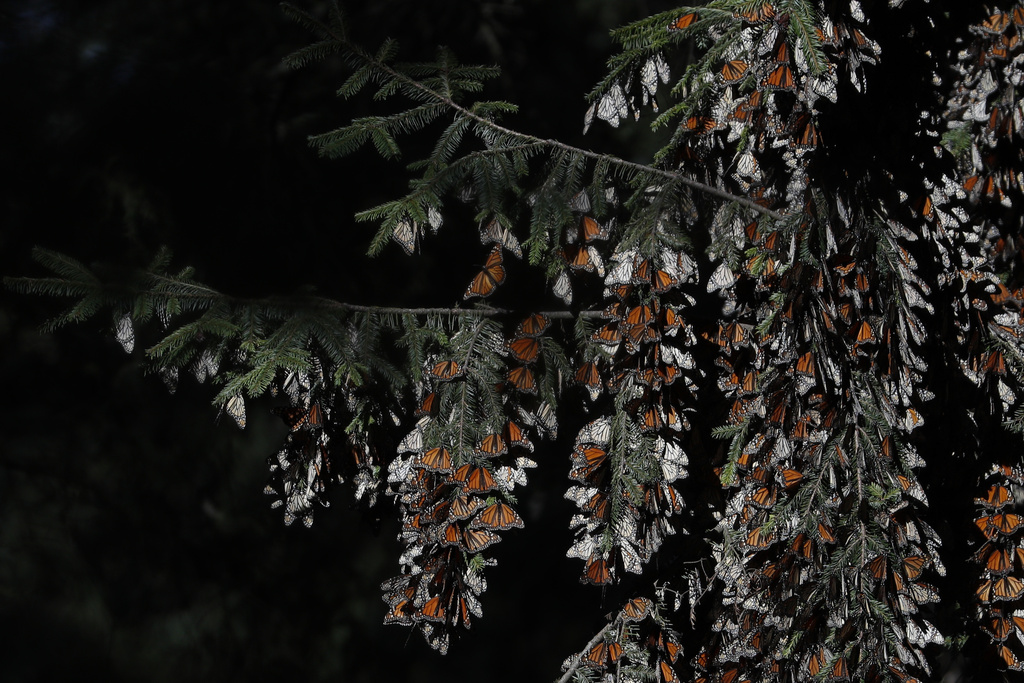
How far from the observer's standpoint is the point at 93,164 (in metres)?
2.01

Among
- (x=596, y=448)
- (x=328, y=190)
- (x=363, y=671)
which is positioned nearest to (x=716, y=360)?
(x=596, y=448)

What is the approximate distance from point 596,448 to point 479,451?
0.68ft

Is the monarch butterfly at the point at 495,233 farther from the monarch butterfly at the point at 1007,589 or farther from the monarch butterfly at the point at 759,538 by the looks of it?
the monarch butterfly at the point at 1007,589

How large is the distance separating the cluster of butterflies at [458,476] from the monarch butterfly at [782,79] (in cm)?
57

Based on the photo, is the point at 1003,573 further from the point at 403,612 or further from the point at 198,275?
the point at 198,275

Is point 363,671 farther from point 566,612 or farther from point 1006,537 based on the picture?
point 1006,537

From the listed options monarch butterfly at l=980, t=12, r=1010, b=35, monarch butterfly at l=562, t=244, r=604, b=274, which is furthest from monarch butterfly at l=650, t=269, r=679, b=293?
monarch butterfly at l=980, t=12, r=1010, b=35

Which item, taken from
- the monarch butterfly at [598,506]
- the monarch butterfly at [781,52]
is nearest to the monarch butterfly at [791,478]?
the monarch butterfly at [598,506]

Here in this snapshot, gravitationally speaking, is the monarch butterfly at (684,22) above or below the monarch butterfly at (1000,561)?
above

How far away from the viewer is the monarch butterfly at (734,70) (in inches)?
49.9

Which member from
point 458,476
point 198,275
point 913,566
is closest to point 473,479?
point 458,476

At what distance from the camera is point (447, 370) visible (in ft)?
4.41

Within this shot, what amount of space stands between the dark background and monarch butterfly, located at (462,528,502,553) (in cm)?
80

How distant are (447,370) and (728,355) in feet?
1.82
